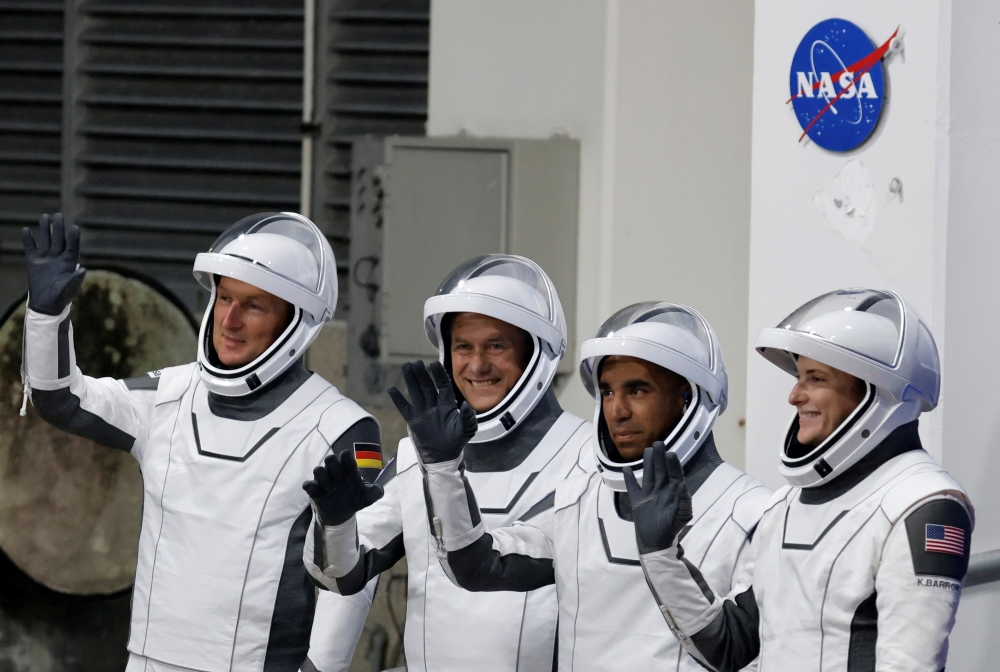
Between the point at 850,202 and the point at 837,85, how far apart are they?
0.91ft

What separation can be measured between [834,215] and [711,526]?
3.21ft

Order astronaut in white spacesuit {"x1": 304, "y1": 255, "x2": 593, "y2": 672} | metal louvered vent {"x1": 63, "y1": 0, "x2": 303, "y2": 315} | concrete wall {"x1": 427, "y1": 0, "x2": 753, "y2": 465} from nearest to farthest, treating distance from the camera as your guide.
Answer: astronaut in white spacesuit {"x1": 304, "y1": 255, "x2": 593, "y2": 672}, concrete wall {"x1": 427, "y1": 0, "x2": 753, "y2": 465}, metal louvered vent {"x1": 63, "y1": 0, "x2": 303, "y2": 315}

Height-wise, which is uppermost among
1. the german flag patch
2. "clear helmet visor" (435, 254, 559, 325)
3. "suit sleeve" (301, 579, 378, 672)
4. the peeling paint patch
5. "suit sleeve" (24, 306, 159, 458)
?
the peeling paint patch

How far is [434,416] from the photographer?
251 cm

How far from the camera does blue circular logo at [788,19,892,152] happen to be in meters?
3.11

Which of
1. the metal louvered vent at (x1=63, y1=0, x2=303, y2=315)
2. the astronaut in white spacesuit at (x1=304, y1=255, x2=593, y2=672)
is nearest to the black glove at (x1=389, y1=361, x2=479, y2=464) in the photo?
the astronaut in white spacesuit at (x1=304, y1=255, x2=593, y2=672)

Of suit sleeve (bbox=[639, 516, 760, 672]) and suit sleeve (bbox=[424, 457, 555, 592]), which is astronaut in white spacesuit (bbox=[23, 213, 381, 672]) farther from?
suit sleeve (bbox=[639, 516, 760, 672])

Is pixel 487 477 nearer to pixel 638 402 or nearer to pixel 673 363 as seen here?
pixel 638 402

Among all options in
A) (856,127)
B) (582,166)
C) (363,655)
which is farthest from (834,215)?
(363,655)

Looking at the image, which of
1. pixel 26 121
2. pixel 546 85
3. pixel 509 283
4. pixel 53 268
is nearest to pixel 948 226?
pixel 509 283

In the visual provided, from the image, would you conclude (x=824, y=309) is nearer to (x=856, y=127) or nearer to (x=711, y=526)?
(x=711, y=526)

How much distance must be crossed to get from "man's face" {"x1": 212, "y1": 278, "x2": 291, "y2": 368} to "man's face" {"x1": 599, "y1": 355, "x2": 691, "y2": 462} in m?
0.86

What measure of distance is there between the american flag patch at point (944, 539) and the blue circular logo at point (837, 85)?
1.25m

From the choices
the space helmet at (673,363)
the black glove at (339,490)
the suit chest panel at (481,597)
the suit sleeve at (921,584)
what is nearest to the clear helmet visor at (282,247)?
the suit chest panel at (481,597)
